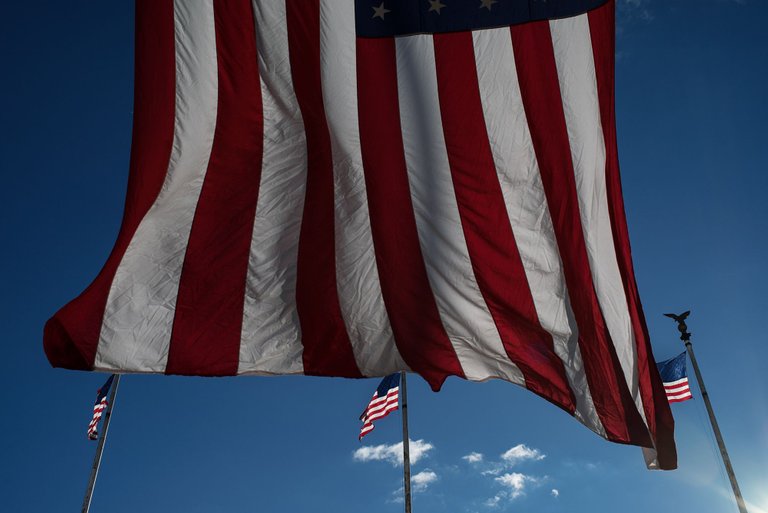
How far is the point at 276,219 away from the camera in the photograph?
6.28 metres

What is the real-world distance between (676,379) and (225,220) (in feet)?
45.8

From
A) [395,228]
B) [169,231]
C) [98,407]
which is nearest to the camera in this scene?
[169,231]

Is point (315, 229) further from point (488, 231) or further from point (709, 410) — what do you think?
point (709, 410)

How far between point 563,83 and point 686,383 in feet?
41.6

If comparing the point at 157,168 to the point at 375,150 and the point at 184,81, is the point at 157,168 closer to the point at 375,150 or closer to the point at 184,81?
the point at 184,81

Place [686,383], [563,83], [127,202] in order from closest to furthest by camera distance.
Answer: [127,202]
[563,83]
[686,383]

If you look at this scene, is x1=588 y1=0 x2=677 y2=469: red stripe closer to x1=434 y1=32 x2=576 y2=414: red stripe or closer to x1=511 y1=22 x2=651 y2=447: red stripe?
x1=511 y1=22 x2=651 y2=447: red stripe

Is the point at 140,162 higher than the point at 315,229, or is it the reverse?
the point at 140,162

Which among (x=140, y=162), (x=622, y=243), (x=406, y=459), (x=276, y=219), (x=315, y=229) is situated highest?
(x=140, y=162)

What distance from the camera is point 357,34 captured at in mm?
6508

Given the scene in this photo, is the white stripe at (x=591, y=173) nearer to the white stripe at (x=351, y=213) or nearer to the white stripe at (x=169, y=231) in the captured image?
the white stripe at (x=351, y=213)

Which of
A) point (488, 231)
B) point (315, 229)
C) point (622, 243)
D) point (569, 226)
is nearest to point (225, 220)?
point (315, 229)

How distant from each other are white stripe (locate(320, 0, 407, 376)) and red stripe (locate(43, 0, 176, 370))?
1.43 meters

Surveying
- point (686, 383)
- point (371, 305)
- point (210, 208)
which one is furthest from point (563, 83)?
point (686, 383)
